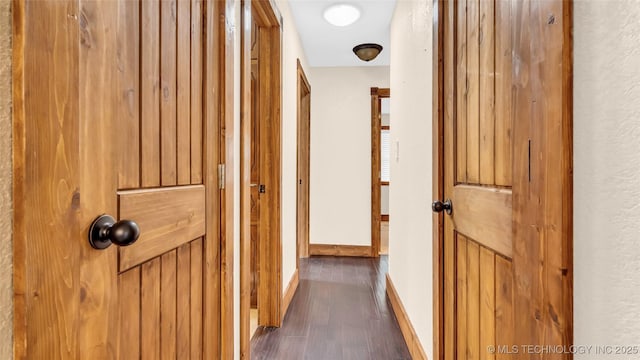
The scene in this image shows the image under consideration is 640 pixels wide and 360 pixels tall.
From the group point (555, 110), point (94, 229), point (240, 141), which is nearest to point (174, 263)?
point (94, 229)

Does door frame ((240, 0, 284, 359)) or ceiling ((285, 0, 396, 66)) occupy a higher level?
ceiling ((285, 0, 396, 66))

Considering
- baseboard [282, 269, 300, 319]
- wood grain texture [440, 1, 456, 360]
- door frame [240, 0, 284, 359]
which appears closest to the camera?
wood grain texture [440, 1, 456, 360]

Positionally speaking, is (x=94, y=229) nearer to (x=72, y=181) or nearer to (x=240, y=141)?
(x=72, y=181)

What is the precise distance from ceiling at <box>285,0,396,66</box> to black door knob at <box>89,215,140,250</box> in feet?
8.50

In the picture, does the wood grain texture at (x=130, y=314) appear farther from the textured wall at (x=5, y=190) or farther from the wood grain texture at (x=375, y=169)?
the wood grain texture at (x=375, y=169)

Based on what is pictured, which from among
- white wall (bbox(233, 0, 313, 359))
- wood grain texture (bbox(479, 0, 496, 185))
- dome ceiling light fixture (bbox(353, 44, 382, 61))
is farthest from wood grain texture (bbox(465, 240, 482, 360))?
dome ceiling light fixture (bbox(353, 44, 382, 61))

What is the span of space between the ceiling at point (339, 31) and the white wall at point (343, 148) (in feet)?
0.64

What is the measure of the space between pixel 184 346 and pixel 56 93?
2.48 ft

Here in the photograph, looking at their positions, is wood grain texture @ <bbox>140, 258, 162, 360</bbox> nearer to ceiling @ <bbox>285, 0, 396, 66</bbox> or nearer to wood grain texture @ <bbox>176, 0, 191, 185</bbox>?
wood grain texture @ <bbox>176, 0, 191, 185</bbox>

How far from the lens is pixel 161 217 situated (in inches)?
34.9

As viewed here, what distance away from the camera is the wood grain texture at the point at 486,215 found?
2.89 feet

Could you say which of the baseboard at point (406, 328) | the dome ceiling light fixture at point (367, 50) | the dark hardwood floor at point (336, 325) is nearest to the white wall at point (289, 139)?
the dark hardwood floor at point (336, 325)

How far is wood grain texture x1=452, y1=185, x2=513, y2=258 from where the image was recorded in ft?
2.89

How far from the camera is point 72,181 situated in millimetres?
577
